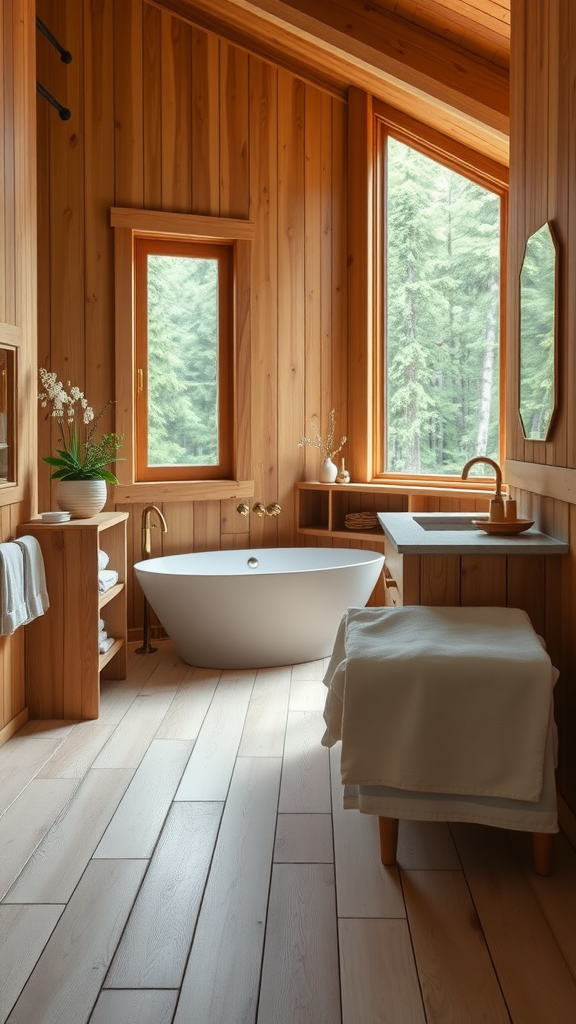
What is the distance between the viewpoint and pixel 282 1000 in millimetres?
1842

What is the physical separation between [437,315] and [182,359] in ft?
4.82

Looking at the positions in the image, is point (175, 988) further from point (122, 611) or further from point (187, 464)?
point (187, 464)

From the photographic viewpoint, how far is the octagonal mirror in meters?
2.98

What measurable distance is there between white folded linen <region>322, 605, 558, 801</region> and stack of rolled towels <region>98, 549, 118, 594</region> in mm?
1889

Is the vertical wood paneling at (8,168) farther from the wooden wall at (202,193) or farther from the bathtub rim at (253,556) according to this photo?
the bathtub rim at (253,556)

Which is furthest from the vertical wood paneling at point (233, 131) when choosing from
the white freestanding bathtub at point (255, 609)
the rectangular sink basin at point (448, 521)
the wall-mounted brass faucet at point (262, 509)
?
the rectangular sink basin at point (448, 521)

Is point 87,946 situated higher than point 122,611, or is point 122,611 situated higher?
A: point 122,611

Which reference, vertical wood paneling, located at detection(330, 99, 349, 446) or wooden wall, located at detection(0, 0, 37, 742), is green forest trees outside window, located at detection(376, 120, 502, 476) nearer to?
vertical wood paneling, located at detection(330, 99, 349, 446)

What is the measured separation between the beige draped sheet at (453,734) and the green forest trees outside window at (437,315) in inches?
114

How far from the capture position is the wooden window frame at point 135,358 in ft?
16.4

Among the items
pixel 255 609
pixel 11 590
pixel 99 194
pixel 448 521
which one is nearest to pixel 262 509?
pixel 255 609

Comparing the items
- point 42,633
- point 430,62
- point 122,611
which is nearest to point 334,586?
point 122,611

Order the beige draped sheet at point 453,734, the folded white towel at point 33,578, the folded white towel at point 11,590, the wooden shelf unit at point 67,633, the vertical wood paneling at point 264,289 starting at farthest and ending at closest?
the vertical wood paneling at point 264,289 → the wooden shelf unit at point 67,633 → the folded white towel at point 33,578 → the folded white towel at point 11,590 → the beige draped sheet at point 453,734

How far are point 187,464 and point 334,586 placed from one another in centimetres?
132
